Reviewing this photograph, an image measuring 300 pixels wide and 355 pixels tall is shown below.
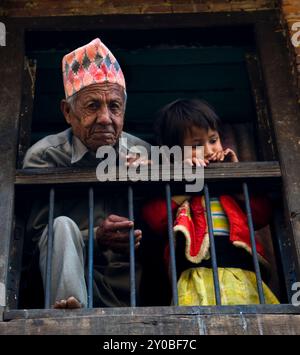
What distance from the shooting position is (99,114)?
4.72 metres

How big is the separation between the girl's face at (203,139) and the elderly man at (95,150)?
0.30m

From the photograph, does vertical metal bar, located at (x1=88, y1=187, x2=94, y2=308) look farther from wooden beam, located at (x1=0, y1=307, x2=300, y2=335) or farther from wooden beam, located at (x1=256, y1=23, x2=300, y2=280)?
Result: wooden beam, located at (x1=256, y1=23, x2=300, y2=280)

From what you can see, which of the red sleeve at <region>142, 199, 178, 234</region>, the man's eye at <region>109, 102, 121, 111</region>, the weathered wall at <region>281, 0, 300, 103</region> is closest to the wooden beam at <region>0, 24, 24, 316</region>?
the man's eye at <region>109, 102, 121, 111</region>

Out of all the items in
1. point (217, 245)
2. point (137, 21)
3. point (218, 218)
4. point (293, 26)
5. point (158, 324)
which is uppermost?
point (137, 21)

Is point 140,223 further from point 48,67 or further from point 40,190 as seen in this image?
point 48,67

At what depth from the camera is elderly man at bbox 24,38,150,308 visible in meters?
4.50

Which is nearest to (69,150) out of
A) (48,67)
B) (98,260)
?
(98,260)

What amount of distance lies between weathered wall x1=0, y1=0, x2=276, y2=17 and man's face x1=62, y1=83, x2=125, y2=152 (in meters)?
0.66

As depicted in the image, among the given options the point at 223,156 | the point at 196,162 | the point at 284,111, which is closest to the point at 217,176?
the point at 196,162

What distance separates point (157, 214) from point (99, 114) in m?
0.56

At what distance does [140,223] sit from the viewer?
4.86 m

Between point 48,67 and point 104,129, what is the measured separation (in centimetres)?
105

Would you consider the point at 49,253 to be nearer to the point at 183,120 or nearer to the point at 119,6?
the point at 183,120

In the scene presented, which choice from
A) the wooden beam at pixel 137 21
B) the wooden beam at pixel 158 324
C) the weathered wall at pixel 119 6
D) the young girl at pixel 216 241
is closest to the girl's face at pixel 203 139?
the young girl at pixel 216 241
